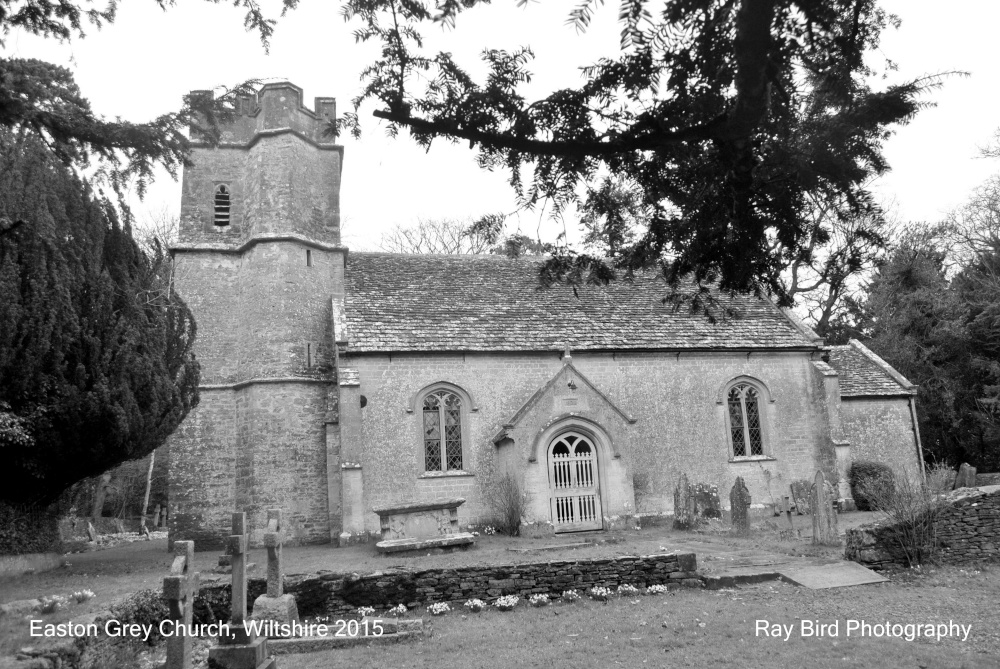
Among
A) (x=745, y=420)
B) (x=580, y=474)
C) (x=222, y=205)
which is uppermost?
(x=222, y=205)

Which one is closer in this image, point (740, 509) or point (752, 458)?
point (740, 509)

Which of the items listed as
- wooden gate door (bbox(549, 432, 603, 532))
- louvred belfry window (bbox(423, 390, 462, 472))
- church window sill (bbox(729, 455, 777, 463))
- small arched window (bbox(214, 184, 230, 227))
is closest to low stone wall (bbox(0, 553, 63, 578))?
louvred belfry window (bbox(423, 390, 462, 472))

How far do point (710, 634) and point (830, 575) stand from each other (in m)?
3.62

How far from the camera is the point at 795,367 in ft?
71.6

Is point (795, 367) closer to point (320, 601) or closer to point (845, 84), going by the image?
A: point (320, 601)

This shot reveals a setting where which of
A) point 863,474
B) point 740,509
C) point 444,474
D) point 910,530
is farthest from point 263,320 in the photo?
point 863,474

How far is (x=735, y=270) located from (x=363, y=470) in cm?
1508

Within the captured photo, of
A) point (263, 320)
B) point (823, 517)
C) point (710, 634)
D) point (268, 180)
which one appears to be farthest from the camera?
point (268, 180)

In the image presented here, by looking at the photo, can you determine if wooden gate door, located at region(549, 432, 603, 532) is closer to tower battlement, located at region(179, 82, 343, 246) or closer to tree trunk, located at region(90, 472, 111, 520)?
tower battlement, located at region(179, 82, 343, 246)

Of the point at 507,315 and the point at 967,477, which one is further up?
the point at 507,315

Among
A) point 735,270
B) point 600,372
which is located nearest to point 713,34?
point 735,270

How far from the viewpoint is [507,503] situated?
1823cm

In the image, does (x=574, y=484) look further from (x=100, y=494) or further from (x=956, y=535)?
(x=100, y=494)

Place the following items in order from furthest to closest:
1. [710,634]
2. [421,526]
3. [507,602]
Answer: [421,526], [507,602], [710,634]
